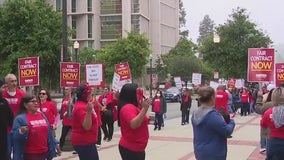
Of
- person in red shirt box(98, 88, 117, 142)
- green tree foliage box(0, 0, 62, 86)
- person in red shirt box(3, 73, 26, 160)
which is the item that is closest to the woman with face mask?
person in red shirt box(98, 88, 117, 142)

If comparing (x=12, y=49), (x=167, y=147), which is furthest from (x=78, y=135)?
(x=12, y=49)

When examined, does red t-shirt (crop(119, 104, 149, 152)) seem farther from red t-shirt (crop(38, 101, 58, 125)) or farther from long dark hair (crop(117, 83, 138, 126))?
red t-shirt (crop(38, 101, 58, 125))

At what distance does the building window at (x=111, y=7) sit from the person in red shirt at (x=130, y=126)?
254 feet

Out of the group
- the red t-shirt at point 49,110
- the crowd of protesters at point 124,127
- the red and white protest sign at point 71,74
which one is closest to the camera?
the crowd of protesters at point 124,127

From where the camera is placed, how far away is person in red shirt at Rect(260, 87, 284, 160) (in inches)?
278

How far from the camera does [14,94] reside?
9125 millimetres

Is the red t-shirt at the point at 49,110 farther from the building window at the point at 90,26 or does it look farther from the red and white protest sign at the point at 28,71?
the building window at the point at 90,26

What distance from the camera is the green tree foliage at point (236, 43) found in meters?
39.0

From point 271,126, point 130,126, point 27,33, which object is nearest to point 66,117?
point 271,126

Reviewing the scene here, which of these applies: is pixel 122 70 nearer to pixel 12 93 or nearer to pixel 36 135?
pixel 12 93

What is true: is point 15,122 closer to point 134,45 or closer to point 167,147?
point 167,147

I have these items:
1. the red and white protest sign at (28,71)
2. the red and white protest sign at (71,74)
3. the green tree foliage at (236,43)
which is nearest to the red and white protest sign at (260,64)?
the red and white protest sign at (71,74)

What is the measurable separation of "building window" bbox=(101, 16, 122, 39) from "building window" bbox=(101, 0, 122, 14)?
980mm

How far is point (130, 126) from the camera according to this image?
20.2ft
